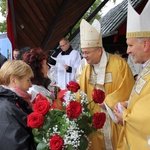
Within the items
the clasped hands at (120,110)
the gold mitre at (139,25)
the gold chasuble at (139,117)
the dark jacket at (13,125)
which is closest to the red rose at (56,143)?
the dark jacket at (13,125)

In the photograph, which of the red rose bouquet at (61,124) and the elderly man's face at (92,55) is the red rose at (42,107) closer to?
the red rose bouquet at (61,124)

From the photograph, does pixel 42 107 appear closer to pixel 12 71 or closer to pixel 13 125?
pixel 13 125

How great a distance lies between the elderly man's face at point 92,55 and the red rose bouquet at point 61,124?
106 centimetres

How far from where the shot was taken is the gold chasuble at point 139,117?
2.00 metres

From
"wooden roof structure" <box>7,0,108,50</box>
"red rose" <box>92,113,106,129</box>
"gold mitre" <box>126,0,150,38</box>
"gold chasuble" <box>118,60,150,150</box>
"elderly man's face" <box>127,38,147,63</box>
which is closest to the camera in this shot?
"gold chasuble" <box>118,60,150,150</box>

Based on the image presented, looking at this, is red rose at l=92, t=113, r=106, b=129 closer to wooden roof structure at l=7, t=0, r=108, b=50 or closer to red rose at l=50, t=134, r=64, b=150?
red rose at l=50, t=134, r=64, b=150

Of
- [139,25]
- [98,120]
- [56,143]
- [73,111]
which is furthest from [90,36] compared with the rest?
[56,143]

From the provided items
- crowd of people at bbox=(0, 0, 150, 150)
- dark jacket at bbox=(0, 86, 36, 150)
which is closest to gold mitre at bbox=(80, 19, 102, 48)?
crowd of people at bbox=(0, 0, 150, 150)

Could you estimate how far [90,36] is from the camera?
10.9 feet

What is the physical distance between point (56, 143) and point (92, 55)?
1.45 metres

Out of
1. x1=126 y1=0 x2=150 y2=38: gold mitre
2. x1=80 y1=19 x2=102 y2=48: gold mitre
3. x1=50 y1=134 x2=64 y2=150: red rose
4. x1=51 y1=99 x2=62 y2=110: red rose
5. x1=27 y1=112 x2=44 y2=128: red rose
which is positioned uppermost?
x1=126 y1=0 x2=150 y2=38: gold mitre

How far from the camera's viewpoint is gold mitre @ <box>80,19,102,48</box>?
3.26m

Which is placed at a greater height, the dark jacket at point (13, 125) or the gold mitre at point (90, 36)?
the gold mitre at point (90, 36)

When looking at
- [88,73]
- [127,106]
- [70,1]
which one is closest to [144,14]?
[127,106]
